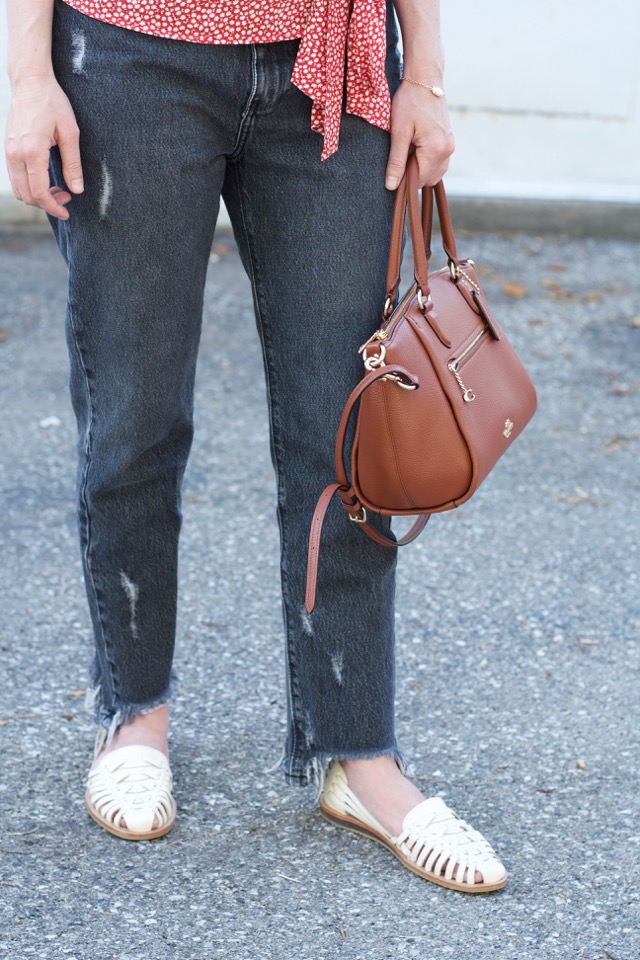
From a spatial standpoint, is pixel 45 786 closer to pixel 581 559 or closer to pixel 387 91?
pixel 387 91

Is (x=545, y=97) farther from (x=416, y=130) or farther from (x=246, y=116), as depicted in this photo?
(x=246, y=116)

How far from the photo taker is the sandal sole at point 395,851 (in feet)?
5.95

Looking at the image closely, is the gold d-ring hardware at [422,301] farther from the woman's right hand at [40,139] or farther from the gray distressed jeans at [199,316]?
the woman's right hand at [40,139]

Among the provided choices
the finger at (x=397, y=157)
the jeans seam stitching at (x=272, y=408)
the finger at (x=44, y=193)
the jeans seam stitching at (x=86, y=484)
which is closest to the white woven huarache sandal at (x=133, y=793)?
the jeans seam stitching at (x=86, y=484)

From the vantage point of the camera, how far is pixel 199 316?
1.74 meters

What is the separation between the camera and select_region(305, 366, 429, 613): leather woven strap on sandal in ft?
5.19

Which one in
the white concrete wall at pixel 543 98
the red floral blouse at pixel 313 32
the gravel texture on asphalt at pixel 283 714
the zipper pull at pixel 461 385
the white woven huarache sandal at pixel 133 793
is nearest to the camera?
the red floral blouse at pixel 313 32

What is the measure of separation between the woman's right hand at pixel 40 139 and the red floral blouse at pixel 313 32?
0.12 m

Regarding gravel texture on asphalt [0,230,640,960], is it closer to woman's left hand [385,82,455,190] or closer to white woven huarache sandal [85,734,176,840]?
white woven huarache sandal [85,734,176,840]

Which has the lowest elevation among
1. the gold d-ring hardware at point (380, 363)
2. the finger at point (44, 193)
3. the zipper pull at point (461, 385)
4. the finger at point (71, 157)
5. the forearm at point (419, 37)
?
the zipper pull at point (461, 385)

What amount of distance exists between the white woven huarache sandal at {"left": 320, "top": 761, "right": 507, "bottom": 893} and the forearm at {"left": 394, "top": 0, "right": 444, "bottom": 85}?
112cm

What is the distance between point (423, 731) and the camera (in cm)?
227

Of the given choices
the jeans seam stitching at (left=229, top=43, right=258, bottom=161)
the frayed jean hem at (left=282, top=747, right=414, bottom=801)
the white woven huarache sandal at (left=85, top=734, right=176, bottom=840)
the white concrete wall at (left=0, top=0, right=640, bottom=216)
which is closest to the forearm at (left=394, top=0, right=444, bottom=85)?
the jeans seam stitching at (left=229, top=43, right=258, bottom=161)

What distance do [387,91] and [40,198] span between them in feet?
1.62
